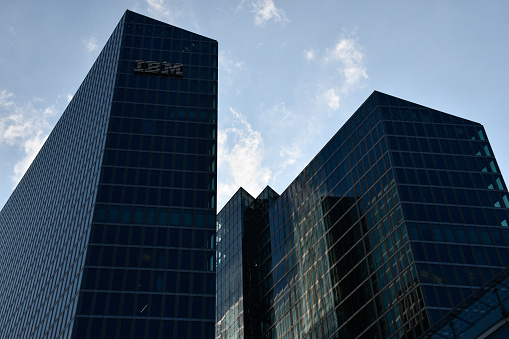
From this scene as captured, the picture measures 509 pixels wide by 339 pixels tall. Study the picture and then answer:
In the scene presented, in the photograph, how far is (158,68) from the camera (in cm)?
11419

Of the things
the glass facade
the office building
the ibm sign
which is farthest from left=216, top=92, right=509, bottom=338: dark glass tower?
the office building

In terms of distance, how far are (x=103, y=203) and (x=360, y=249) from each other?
125 ft

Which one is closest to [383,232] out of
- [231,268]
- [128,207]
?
[128,207]

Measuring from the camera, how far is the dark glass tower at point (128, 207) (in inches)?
3297

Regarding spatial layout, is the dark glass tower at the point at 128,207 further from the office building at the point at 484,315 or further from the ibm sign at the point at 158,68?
the office building at the point at 484,315

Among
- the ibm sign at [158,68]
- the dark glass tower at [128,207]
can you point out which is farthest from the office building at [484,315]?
the ibm sign at [158,68]

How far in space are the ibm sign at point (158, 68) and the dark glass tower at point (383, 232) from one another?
29.1 meters

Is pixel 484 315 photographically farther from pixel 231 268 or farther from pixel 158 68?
pixel 231 268

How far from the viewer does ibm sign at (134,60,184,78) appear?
113750 millimetres

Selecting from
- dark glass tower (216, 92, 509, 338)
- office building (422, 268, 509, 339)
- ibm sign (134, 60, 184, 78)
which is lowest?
office building (422, 268, 509, 339)

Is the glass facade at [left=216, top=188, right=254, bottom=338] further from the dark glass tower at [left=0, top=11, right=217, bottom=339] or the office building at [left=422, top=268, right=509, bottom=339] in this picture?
the office building at [left=422, top=268, right=509, bottom=339]

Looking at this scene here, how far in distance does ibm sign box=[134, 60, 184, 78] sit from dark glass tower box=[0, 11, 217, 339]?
17 centimetres

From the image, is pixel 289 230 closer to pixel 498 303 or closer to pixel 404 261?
pixel 404 261

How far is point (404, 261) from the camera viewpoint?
88562 mm
